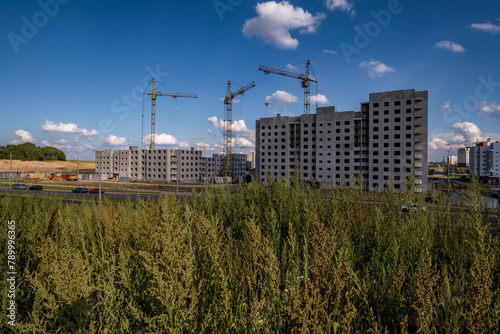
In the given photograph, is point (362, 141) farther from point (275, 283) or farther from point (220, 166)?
point (220, 166)

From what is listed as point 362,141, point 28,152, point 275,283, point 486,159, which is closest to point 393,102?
point 362,141

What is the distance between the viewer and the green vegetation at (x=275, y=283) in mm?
2471

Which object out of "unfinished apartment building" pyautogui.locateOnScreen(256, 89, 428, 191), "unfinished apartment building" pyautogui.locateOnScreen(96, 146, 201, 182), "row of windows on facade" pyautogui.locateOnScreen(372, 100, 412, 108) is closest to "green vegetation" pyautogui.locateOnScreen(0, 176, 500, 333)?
"unfinished apartment building" pyautogui.locateOnScreen(256, 89, 428, 191)

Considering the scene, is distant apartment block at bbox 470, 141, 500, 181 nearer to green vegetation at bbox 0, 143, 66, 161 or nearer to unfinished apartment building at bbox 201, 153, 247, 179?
unfinished apartment building at bbox 201, 153, 247, 179

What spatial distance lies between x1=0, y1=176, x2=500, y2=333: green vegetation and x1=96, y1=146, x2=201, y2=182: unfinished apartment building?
2951 inches

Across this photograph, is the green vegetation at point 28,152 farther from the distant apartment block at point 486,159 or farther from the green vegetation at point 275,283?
the distant apartment block at point 486,159

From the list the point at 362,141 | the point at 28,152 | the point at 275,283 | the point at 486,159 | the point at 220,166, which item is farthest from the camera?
the point at 28,152

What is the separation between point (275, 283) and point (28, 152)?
160 meters

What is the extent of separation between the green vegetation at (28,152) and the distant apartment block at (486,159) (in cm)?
19363

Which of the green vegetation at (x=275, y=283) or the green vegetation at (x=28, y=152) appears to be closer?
the green vegetation at (x=275, y=283)

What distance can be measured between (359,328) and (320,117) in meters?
58.6

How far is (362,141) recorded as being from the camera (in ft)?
174

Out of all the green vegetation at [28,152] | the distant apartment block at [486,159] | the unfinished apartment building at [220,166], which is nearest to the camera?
the unfinished apartment building at [220,166]

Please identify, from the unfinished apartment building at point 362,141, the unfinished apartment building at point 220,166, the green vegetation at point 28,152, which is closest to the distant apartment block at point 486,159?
the unfinished apartment building at point 362,141
